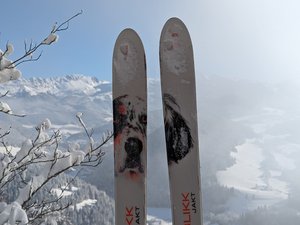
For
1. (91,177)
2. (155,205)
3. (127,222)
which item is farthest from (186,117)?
(91,177)

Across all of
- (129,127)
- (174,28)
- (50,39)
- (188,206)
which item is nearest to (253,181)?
(174,28)

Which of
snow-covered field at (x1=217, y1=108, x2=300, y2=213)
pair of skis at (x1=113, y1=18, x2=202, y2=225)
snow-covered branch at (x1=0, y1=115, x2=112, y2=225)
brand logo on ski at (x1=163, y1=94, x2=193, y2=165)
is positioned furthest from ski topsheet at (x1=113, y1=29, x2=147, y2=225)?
snow-covered field at (x1=217, y1=108, x2=300, y2=213)

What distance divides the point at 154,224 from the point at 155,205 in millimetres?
34497

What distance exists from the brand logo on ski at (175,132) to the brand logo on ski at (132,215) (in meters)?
0.71

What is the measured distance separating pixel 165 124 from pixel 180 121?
0.73 feet

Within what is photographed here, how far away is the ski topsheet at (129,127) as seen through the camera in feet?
15.9

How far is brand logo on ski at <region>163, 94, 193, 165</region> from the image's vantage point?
5.04 m

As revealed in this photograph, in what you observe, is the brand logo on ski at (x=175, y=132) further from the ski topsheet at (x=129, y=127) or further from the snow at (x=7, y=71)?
the snow at (x=7, y=71)

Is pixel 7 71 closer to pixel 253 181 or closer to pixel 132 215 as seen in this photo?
pixel 132 215

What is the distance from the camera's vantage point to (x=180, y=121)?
5.15 metres

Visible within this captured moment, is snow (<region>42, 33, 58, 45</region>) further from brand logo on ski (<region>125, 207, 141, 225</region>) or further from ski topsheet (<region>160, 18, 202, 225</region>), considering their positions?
brand logo on ski (<region>125, 207, 141, 225</region>)

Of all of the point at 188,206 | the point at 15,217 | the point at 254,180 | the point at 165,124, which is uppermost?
the point at 254,180

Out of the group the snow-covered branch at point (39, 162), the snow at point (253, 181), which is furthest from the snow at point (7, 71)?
the snow at point (253, 181)

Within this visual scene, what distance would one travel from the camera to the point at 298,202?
4437 inches
